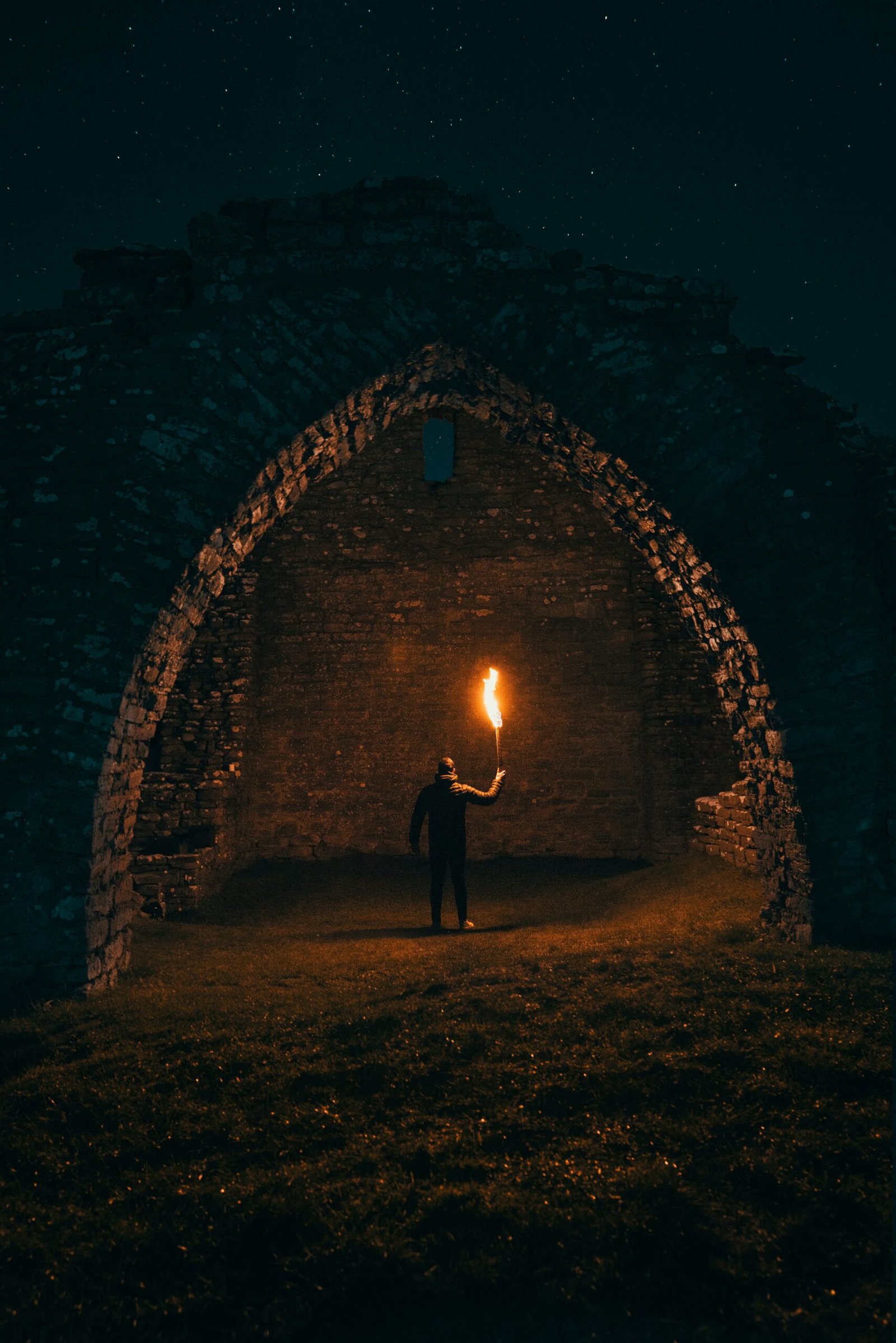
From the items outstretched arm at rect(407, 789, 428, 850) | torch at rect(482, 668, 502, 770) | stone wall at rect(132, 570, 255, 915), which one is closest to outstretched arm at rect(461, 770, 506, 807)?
outstretched arm at rect(407, 789, 428, 850)

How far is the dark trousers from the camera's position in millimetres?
6848

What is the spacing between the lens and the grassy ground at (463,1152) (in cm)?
224

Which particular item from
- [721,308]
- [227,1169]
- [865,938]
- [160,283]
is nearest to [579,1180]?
[227,1169]

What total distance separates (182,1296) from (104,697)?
3.06 m

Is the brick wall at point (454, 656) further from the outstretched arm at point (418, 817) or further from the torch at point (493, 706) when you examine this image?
the outstretched arm at point (418, 817)

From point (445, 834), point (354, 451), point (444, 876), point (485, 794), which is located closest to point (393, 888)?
point (444, 876)

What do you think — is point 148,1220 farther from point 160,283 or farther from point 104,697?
point 160,283

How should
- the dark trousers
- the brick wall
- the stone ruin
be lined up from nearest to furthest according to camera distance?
the stone ruin, the dark trousers, the brick wall

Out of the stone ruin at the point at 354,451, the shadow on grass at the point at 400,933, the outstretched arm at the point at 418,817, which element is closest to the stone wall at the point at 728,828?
the stone ruin at the point at 354,451

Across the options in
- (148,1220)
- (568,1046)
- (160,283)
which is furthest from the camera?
(160,283)

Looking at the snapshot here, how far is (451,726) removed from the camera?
10.4 m

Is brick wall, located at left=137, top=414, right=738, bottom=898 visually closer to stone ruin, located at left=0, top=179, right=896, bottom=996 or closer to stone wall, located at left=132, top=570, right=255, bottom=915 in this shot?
stone wall, located at left=132, top=570, right=255, bottom=915

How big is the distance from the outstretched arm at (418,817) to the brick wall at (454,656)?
10.3 ft

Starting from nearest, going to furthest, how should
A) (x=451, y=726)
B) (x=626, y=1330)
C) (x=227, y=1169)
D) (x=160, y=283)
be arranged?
(x=626, y=1330) → (x=227, y=1169) → (x=160, y=283) → (x=451, y=726)
